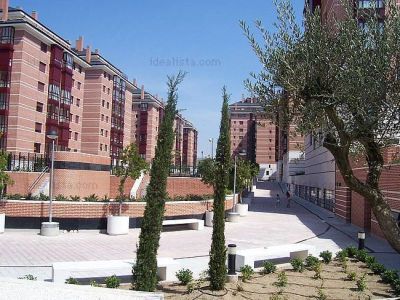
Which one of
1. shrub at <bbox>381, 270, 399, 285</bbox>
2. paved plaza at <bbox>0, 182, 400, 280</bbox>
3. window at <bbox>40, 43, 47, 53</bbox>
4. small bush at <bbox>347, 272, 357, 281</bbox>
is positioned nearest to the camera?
shrub at <bbox>381, 270, 399, 285</bbox>

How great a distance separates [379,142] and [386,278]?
4.32 meters

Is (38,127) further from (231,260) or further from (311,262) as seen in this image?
(231,260)

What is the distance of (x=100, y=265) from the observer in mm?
10578

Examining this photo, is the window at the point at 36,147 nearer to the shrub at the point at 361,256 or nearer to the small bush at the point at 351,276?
the shrub at the point at 361,256

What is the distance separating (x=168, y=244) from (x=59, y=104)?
3984 cm

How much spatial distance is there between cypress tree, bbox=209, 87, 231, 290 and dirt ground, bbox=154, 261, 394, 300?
0.35 m

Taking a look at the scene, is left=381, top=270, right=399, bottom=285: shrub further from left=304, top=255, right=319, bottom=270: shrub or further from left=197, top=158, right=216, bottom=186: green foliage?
left=197, top=158, right=216, bottom=186: green foliage

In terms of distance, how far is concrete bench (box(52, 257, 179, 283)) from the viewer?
32.9ft

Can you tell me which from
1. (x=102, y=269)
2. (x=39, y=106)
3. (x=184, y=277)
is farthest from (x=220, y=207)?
(x=39, y=106)

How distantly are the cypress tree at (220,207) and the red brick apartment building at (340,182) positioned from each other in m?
1.65

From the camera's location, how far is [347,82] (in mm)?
7180

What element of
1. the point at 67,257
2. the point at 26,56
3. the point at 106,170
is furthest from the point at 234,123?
the point at 67,257

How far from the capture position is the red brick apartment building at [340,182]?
10414 millimetres

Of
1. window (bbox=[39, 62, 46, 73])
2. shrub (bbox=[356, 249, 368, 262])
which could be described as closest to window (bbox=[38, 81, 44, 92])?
window (bbox=[39, 62, 46, 73])
